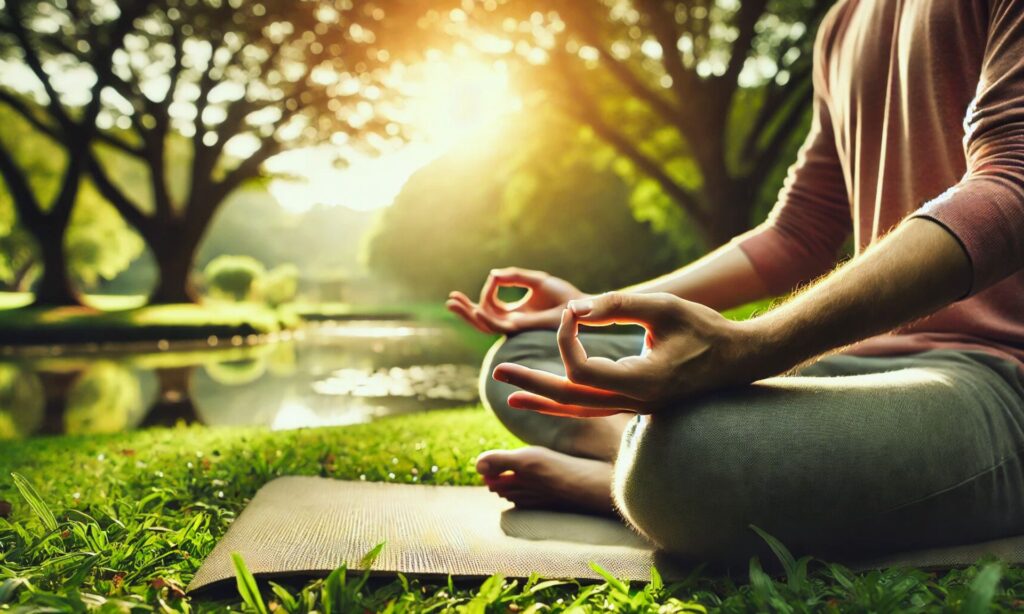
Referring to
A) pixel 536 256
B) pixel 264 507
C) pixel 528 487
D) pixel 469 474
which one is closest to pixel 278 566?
pixel 264 507

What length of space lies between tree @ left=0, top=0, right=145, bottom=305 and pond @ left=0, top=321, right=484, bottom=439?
4.58m

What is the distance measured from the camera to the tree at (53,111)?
1435 centimetres

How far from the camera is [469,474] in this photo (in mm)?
2311

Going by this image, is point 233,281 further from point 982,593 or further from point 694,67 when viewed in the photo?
point 982,593

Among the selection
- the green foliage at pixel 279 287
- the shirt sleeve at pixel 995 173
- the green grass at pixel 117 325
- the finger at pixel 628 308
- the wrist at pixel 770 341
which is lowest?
the green foliage at pixel 279 287

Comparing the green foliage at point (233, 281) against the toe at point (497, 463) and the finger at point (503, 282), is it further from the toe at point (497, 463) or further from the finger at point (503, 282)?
the toe at point (497, 463)

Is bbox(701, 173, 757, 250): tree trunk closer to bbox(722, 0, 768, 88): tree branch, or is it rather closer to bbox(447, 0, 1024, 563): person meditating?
bbox(722, 0, 768, 88): tree branch

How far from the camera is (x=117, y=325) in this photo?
12.7m

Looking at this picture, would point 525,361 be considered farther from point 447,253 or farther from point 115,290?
point 115,290

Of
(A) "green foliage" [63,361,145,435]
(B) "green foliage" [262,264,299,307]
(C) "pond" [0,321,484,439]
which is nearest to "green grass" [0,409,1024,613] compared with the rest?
(C) "pond" [0,321,484,439]

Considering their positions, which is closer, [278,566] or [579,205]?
[278,566]

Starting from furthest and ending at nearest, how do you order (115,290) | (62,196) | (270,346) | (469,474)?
(115,290)
(62,196)
(270,346)
(469,474)

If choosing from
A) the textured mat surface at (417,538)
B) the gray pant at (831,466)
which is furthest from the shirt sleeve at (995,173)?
the textured mat surface at (417,538)

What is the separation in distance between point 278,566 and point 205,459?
1.44 meters
